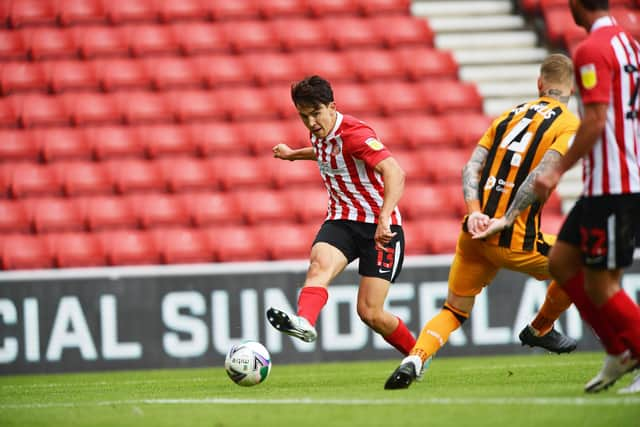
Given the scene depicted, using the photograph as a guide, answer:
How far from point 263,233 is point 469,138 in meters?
2.77

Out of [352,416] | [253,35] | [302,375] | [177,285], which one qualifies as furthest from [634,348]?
[253,35]

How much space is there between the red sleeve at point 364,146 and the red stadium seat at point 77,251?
5123 millimetres

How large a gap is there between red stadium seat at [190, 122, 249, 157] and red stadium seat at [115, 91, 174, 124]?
1.61 ft

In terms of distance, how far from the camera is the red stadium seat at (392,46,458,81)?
1306 centimetres

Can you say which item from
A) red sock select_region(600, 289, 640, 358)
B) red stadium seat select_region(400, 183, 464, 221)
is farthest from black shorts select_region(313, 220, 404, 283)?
red stadium seat select_region(400, 183, 464, 221)

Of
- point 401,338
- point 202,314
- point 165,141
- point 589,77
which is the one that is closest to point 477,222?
point 401,338

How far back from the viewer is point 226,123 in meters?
12.4

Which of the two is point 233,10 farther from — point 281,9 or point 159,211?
point 159,211

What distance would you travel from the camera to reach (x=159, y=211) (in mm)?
11219

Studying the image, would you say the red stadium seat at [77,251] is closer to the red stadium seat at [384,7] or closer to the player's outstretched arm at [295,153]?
the player's outstretched arm at [295,153]

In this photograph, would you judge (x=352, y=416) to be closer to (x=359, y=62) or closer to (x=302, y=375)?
(x=302, y=375)

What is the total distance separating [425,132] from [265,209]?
7.21ft

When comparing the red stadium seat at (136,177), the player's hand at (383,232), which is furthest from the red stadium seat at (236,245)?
the player's hand at (383,232)

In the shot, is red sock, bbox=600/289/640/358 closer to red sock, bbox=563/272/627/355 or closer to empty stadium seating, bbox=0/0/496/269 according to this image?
red sock, bbox=563/272/627/355
